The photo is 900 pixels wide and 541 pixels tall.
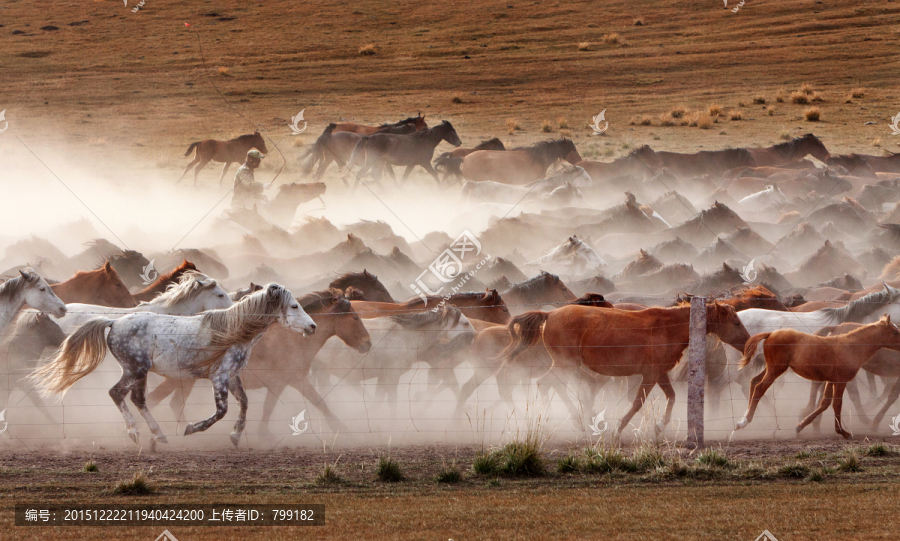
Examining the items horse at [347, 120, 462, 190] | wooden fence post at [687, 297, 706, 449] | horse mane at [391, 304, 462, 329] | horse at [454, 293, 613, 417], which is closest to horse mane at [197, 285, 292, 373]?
horse mane at [391, 304, 462, 329]

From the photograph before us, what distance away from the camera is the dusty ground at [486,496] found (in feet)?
16.9

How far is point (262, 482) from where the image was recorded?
6434 millimetres

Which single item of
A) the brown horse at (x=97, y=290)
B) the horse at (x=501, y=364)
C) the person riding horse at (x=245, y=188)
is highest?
the person riding horse at (x=245, y=188)

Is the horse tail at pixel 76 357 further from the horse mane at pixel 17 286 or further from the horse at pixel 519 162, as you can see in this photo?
the horse at pixel 519 162

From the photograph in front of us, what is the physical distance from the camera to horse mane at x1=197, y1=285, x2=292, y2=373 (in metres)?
7.93

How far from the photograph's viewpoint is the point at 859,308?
10.1m

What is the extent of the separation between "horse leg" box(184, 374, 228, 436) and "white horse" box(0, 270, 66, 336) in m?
1.76

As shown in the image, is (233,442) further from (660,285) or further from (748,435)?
(660,285)

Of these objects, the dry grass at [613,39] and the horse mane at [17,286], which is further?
the dry grass at [613,39]

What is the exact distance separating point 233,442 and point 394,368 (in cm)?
206

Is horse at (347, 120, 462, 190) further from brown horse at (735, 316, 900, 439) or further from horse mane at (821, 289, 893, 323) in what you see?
brown horse at (735, 316, 900, 439)

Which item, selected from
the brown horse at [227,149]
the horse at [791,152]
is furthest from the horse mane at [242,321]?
the horse at [791,152]

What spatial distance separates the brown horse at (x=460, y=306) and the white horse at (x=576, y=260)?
461cm

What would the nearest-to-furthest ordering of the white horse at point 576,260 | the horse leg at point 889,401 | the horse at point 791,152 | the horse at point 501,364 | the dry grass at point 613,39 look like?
the horse leg at point 889,401
the horse at point 501,364
the white horse at point 576,260
the horse at point 791,152
the dry grass at point 613,39
